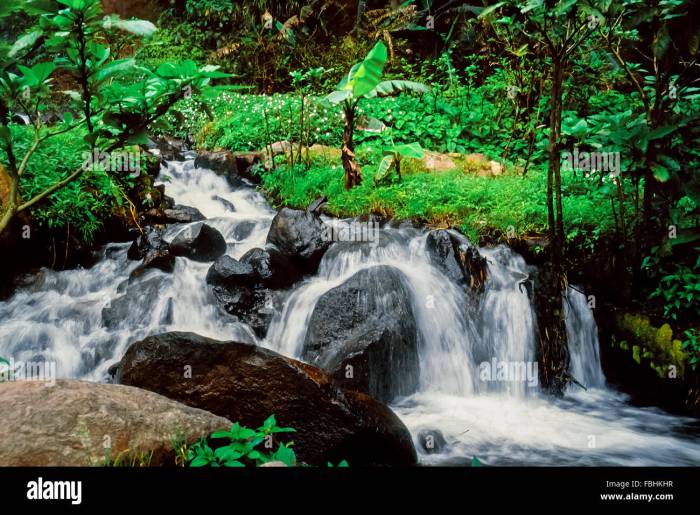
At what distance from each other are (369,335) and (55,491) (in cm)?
305

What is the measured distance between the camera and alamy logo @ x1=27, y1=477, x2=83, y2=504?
1.67m

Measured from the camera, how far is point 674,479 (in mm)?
1824

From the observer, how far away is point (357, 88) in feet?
19.4

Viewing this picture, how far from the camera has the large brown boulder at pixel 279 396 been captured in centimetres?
307

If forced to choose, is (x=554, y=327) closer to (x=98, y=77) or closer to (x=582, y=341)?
(x=582, y=341)

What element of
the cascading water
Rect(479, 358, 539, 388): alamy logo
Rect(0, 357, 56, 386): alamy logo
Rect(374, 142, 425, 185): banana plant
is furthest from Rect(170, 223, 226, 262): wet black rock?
Rect(479, 358, 539, 388): alamy logo

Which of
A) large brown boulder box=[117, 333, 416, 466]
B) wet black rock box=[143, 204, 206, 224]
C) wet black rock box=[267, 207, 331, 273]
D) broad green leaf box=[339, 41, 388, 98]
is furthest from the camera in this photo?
wet black rock box=[143, 204, 206, 224]

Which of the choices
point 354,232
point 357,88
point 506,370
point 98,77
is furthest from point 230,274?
point 98,77

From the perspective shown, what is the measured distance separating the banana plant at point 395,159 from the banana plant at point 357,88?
0.37 metres

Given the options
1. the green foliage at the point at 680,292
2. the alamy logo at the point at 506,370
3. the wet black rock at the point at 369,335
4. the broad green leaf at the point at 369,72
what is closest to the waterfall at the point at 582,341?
the alamy logo at the point at 506,370

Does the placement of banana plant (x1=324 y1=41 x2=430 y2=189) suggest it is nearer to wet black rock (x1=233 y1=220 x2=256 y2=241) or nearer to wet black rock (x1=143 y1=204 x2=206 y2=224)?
wet black rock (x1=233 y1=220 x2=256 y2=241)

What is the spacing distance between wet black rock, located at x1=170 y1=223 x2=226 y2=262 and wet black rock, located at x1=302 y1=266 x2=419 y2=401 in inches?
74.5

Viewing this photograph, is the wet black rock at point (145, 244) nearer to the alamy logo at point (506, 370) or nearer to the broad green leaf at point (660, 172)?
the alamy logo at point (506, 370)

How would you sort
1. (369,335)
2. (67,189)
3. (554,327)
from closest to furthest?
(369,335), (554,327), (67,189)
